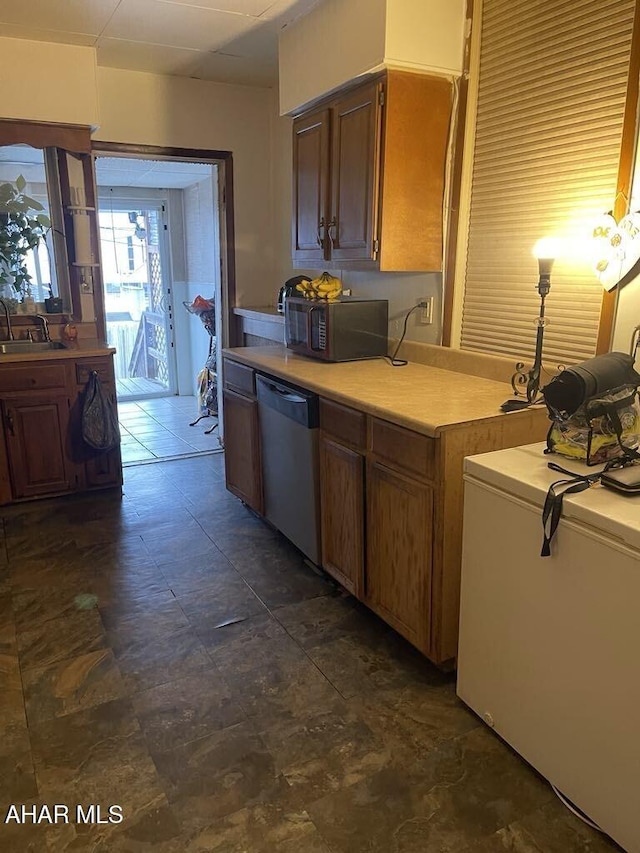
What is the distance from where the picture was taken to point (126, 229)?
6602 millimetres

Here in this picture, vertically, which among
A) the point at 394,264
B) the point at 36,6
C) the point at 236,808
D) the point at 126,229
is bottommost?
the point at 236,808

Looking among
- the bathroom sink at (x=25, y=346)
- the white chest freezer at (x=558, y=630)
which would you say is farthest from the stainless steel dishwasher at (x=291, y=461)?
the bathroom sink at (x=25, y=346)

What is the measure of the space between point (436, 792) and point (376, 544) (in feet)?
2.77

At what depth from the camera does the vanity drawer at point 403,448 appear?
199 cm

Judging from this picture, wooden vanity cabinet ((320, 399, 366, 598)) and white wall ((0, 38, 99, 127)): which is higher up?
white wall ((0, 38, 99, 127))

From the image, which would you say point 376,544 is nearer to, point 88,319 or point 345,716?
point 345,716

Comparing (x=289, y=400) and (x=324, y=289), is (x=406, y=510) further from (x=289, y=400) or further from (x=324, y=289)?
(x=324, y=289)

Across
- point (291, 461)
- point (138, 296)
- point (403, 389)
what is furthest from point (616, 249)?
point (138, 296)

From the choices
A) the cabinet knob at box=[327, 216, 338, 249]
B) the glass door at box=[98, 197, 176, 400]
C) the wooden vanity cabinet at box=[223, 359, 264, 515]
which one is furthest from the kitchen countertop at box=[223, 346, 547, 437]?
the glass door at box=[98, 197, 176, 400]

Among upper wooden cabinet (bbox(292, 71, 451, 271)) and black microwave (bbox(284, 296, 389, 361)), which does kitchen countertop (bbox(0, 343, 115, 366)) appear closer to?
black microwave (bbox(284, 296, 389, 361))

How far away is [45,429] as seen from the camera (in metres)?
3.54

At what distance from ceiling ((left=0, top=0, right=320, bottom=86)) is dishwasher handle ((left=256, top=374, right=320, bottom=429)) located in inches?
66.7

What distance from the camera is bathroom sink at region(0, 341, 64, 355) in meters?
3.68

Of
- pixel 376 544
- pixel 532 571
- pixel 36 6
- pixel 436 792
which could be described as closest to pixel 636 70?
pixel 532 571
